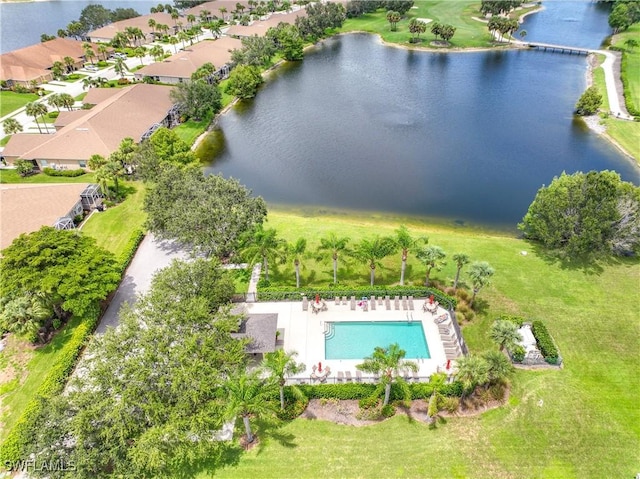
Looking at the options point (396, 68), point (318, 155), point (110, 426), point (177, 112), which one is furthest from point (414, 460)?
point (396, 68)

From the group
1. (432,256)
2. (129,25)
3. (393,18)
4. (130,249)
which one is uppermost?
(129,25)

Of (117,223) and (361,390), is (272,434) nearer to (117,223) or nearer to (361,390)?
(361,390)

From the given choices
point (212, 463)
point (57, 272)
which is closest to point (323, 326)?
point (212, 463)

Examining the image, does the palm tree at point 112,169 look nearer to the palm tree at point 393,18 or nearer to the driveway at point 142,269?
the driveway at point 142,269

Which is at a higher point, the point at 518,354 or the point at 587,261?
the point at 518,354

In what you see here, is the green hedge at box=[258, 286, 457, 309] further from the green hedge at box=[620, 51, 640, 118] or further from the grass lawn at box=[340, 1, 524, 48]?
the grass lawn at box=[340, 1, 524, 48]

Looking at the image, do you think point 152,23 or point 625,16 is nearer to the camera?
point 625,16

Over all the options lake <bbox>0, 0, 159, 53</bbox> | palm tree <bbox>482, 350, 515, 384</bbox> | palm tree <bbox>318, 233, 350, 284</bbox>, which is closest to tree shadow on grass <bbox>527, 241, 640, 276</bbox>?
palm tree <bbox>482, 350, 515, 384</bbox>
